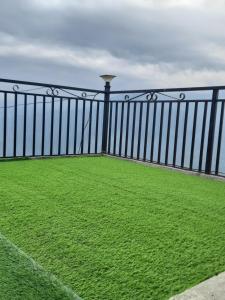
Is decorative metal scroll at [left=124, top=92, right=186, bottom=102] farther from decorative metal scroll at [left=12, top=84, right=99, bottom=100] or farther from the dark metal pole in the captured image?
decorative metal scroll at [left=12, top=84, right=99, bottom=100]

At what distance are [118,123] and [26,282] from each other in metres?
3.43

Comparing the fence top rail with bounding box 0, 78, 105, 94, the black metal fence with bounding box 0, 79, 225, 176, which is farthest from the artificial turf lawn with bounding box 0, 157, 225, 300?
the fence top rail with bounding box 0, 78, 105, 94

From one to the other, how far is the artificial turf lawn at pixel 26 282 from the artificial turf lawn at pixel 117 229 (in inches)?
1.7

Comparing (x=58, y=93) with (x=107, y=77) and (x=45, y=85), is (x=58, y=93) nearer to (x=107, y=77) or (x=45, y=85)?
(x=45, y=85)

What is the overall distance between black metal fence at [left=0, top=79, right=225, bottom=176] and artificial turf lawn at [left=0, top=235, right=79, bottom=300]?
248 cm

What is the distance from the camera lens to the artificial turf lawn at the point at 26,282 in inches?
40.9

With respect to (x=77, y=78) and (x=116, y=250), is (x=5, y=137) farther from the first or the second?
(x=116, y=250)

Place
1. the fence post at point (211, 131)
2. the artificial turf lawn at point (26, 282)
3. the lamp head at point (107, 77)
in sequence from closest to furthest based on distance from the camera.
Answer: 1. the artificial turf lawn at point (26, 282)
2. the fence post at point (211, 131)
3. the lamp head at point (107, 77)

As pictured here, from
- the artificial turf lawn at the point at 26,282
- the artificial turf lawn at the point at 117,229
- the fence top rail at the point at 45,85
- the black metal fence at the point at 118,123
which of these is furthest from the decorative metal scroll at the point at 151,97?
the artificial turf lawn at the point at 26,282

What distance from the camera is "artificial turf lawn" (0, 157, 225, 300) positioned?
1177 millimetres

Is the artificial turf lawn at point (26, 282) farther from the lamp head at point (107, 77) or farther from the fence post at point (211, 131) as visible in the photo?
the lamp head at point (107, 77)

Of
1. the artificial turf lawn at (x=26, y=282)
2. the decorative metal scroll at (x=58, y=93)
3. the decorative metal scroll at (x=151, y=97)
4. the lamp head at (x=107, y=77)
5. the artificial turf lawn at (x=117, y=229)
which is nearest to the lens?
the artificial turf lawn at (x=26, y=282)

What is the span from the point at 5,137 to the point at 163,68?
243 centimetres

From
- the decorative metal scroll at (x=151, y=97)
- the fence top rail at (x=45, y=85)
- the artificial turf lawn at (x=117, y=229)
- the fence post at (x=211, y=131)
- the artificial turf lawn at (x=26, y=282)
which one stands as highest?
the fence top rail at (x=45, y=85)
